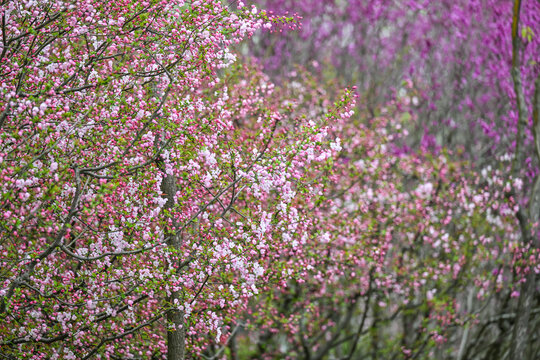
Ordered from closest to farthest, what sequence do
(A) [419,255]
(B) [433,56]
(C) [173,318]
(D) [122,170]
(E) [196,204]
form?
(D) [122,170]
(C) [173,318]
(E) [196,204]
(A) [419,255]
(B) [433,56]

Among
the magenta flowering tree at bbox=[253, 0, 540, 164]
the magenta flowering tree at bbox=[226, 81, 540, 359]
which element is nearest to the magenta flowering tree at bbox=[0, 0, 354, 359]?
the magenta flowering tree at bbox=[226, 81, 540, 359]

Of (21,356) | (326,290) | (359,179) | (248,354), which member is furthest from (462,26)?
(21,356)

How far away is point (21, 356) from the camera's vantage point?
7.08 meters

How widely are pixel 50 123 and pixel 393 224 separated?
8.44 meters

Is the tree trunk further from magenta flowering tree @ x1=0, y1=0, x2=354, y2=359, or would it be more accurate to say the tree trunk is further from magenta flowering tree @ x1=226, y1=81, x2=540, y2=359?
magenta flowering tree @ x1=226, y1=81, x2=540, y2=359

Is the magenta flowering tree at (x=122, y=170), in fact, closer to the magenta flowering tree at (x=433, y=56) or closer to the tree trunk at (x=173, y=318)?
the tree trunk at (x=173, y=318)

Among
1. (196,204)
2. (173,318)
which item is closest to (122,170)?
(196,204)

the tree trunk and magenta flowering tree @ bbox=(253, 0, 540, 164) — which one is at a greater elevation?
magenta flowering tree @ bbox=(253, 0, 540, 164)

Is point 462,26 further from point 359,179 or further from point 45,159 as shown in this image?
point 45,159

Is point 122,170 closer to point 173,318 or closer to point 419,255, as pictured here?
point 173,318

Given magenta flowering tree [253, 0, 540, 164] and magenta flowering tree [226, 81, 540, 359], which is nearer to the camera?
magenta flowering tree [226, 81, 540, 359]

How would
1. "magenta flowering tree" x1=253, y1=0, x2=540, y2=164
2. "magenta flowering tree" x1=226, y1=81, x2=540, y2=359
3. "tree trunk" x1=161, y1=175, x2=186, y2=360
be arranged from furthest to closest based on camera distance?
"magenta flowering tree" x1=253, y1=0, x2=540, y2=164 < "magenta flowering tree" x1=226, y1=81, x2=540, y2=359 < "tree trunk" x1=161, y1=175, x2=186, y2=360

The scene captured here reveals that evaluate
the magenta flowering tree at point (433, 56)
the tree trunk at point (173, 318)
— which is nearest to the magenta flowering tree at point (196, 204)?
the tree trunk at point (173, 318)

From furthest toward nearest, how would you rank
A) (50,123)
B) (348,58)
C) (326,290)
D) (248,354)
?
(348,58) < (248,354) < (326,290) < (50,123)
